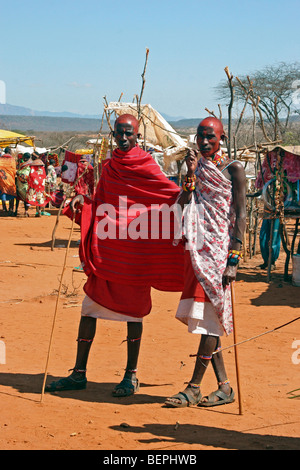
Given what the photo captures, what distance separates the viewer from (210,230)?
13.4 ft

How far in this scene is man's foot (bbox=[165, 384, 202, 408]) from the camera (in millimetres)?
4090

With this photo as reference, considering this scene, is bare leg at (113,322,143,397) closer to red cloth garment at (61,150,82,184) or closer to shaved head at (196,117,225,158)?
shaved head at (196,117,225,158)

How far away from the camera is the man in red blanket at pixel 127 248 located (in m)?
4.38

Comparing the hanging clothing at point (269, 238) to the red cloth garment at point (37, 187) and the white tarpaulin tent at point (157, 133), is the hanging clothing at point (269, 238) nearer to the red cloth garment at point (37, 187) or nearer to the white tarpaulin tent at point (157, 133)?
Answer: the white tarpaulin tent at point (157, 133)

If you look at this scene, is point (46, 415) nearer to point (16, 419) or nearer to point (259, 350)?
point (16, 419)

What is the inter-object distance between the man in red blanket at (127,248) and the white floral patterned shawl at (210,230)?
1.03 ft

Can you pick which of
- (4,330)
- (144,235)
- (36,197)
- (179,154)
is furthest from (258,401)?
(36,197)

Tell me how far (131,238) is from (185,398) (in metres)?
1.09

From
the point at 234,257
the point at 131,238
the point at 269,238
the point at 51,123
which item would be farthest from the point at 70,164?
the point at 51,123

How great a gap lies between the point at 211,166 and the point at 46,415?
5.83ft

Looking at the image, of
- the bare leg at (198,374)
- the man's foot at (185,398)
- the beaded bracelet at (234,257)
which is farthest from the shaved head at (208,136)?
the man's foot at (185,398)

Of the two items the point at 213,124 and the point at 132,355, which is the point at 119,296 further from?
the point at 213,124

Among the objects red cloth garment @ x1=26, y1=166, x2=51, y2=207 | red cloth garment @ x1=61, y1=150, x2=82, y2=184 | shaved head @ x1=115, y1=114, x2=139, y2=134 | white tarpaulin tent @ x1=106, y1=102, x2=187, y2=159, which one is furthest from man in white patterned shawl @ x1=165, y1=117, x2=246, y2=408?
red cloth garment @ x1=26, y1=166, x2=51, y2=207

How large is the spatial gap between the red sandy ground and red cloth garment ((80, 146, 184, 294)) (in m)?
0.79
